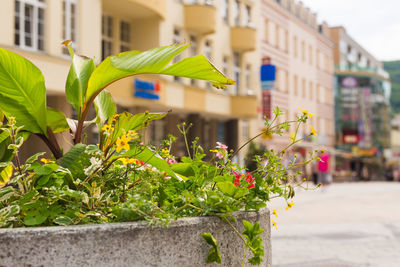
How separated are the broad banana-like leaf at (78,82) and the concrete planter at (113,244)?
745 mm

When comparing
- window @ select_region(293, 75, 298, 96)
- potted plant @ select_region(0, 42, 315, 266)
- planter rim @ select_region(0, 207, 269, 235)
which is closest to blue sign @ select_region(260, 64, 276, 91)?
window @ select_region(293, 75, 298, 96)

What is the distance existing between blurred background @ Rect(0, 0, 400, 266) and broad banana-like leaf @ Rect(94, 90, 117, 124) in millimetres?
226

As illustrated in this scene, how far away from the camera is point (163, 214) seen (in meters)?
2.51

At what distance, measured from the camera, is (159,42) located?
2338 centimetres

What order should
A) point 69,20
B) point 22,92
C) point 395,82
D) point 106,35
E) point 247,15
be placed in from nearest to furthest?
point 22,92 < point 69,20 < point 106,35 < point 247,15 < point 395,82

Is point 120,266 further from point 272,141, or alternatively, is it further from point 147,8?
point 272,141

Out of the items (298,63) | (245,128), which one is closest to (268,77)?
(245,128)

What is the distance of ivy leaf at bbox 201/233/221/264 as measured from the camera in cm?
252

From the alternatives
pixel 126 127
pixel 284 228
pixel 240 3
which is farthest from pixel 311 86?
pixel 126 127

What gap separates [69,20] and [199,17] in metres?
8.54

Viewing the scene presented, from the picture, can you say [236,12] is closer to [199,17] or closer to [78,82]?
[199,17]

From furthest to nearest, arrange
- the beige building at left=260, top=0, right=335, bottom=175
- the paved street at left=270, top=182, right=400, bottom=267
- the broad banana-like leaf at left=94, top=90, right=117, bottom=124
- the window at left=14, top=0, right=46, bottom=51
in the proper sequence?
the beige building at left=260, top=0, right=335, bottom=175 < the window at left=14, top=0, right=46, bottom=51 < the paved street at left=270, top=182, right=400, bottom=267 < the broad banana-like leaf at left=94, top=90, right=117, bottom=124

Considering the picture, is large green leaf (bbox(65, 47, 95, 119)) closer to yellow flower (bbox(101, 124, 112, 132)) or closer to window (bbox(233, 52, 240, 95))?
yellow flower (bbox(101, 124, 112, 132))

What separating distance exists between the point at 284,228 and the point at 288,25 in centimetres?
3643
